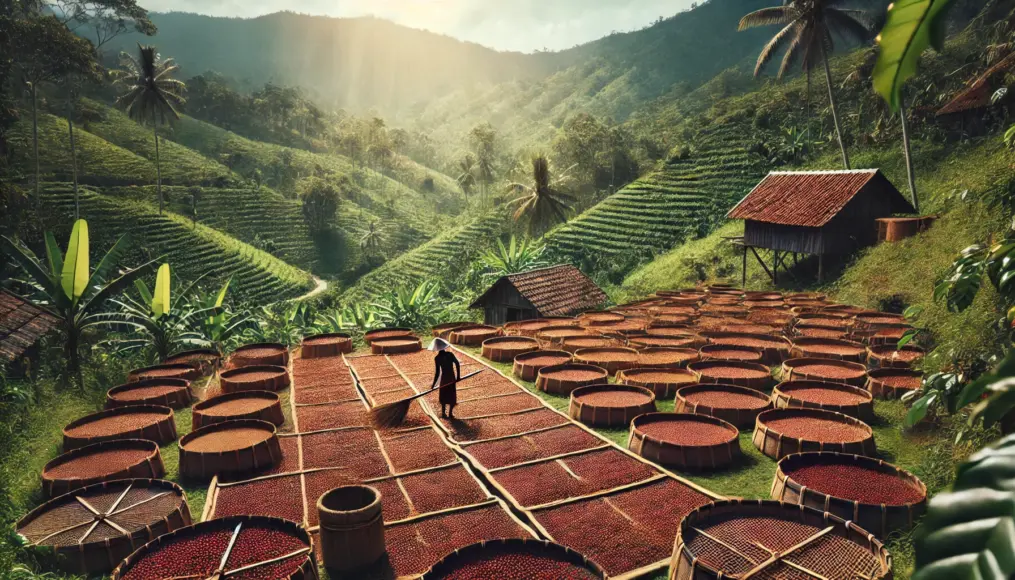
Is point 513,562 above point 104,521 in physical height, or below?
above

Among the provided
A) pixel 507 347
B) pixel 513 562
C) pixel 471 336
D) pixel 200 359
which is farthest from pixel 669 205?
pixel 513 562

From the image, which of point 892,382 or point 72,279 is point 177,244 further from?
point 892,382

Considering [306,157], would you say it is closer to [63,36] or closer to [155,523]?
[63,36]

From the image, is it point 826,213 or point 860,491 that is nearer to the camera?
point 860,491

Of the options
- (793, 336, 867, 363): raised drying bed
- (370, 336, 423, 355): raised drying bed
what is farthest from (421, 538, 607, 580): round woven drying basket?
(370, 336, 423, 355): raised drying bed

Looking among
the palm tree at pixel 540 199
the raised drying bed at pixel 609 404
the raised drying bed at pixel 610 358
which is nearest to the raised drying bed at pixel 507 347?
the raised drying bed at pixel 610 358

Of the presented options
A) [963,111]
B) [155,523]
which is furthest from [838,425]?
[963,111]

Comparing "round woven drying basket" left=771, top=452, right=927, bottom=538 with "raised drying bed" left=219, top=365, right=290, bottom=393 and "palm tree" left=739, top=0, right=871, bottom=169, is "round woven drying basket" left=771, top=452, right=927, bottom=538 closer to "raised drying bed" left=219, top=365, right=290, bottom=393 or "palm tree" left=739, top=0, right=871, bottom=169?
"raised drying bed" left=219, top=365, right=290, bottom=393
